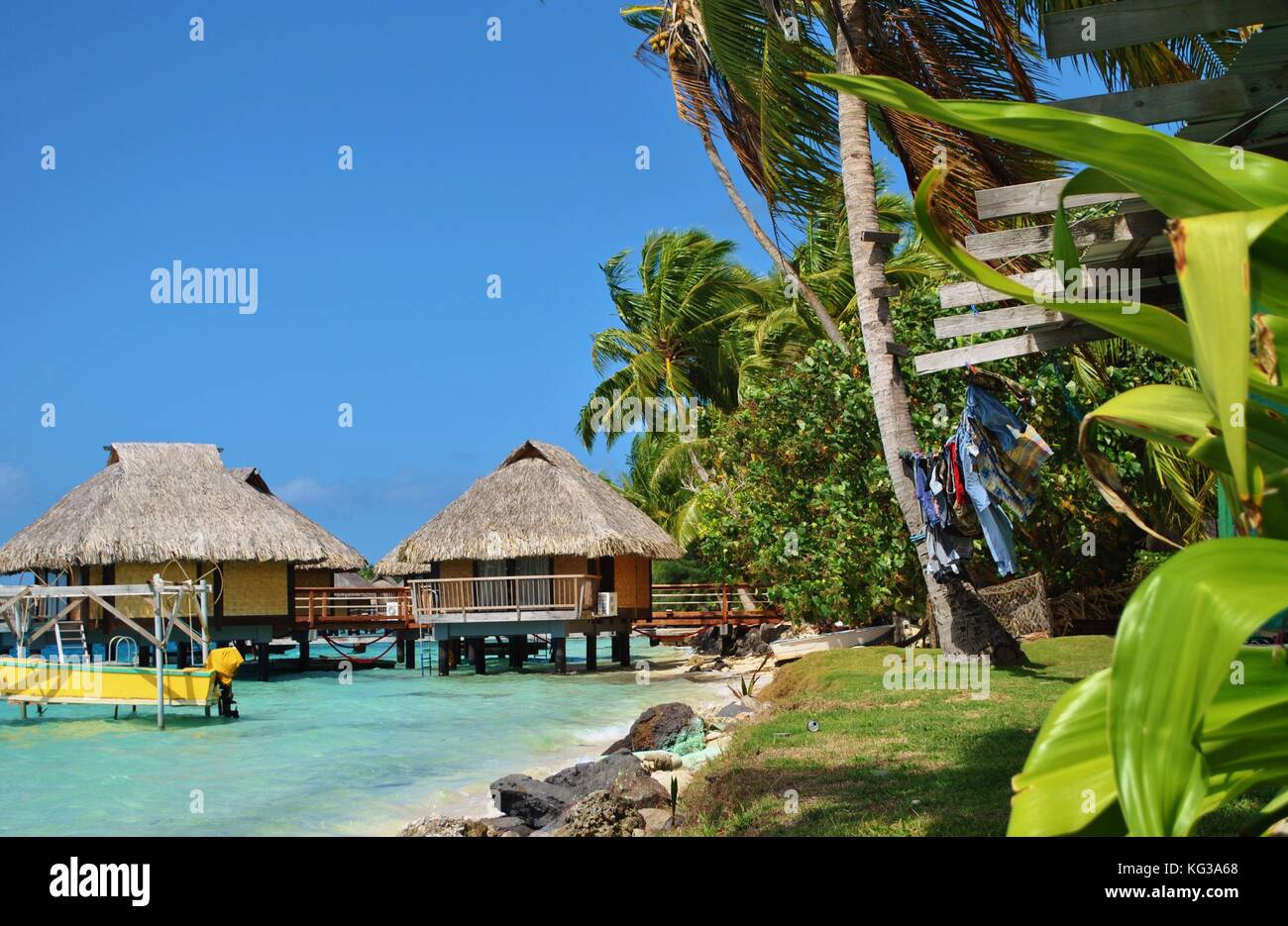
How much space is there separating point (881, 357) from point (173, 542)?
62.1ft

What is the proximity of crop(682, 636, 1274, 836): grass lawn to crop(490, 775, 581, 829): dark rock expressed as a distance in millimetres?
1399

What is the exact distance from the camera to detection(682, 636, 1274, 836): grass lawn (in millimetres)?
5262

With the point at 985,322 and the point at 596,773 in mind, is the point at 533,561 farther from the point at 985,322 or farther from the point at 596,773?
the point at 985,322

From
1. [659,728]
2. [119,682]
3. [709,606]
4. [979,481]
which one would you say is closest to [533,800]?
[659,728]

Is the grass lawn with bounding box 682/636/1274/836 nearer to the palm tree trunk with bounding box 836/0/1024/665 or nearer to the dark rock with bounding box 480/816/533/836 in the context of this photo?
the palm tree trunk with bounding box 836/0/1024/665

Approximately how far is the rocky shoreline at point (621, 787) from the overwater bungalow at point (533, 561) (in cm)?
819

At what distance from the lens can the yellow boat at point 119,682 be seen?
16.6m

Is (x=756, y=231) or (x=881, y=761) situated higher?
(x=756, y=231)

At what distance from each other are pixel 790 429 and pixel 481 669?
36.8 feet

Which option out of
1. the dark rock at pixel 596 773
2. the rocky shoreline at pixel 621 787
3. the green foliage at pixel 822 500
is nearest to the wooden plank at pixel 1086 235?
the rocky shoreline at pixel 621 787

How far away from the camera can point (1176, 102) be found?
13.3 ft

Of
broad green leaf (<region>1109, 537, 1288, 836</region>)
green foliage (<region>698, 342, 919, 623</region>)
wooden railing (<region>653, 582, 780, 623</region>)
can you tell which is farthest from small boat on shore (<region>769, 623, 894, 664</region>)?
broad green leaf (<region>1109, 537, 1288, 836</region>)
